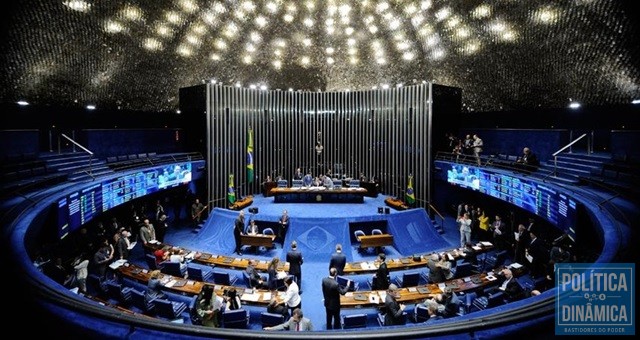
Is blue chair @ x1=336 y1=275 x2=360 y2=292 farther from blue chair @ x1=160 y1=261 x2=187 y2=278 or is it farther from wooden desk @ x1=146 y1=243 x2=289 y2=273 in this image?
blue chair @ x1=160 y1=261 x2=187 y2=278

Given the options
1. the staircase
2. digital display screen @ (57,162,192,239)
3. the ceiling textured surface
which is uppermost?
the ceiling textured surface

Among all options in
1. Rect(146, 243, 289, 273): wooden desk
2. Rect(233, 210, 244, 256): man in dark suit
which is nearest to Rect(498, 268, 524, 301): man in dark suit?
Rect(146, 243, 289, 273): wooden desk

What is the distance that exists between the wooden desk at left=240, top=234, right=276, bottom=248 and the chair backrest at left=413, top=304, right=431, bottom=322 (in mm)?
6027

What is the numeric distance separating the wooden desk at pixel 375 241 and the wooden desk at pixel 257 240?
3.16 metres

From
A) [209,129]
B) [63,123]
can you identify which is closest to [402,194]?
[209,129]

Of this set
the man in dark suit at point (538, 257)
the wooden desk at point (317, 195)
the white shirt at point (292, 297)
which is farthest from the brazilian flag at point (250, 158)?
the man in dark suit at point (538, 257)

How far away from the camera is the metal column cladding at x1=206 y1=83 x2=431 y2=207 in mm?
17766

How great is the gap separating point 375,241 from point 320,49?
12.1 metres

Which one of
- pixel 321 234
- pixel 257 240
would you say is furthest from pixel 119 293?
pixel 321 234

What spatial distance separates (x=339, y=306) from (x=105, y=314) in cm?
514

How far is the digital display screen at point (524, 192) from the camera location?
808 centimetres

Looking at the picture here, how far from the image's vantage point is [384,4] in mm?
16578

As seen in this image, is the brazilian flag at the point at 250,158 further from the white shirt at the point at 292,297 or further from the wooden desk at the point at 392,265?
the white shirt at the point at 292,297

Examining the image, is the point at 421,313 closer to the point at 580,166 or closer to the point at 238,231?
the point at 238,231
